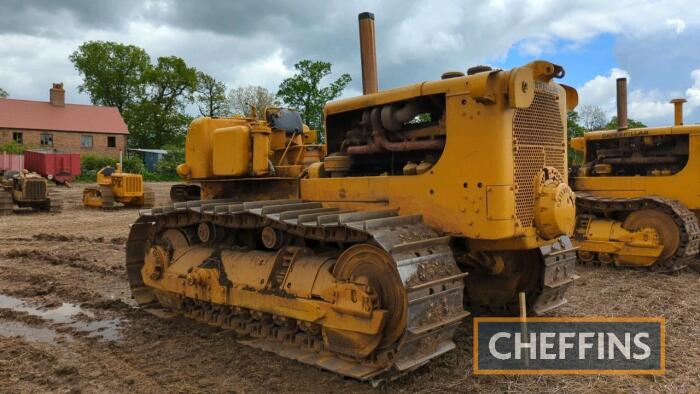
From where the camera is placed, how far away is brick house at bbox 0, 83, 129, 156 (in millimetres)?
47156

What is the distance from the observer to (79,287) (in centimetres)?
892

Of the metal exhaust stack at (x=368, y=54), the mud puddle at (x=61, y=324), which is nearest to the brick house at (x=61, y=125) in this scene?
the mud puddle at (x=61, y=324)

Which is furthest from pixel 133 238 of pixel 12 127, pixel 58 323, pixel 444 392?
pixel 12 127

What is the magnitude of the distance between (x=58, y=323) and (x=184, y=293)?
1625 mm

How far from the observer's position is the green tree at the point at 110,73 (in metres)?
63.5

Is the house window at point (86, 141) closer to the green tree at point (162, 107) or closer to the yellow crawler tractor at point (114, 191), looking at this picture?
the green tree at point (162, 107)

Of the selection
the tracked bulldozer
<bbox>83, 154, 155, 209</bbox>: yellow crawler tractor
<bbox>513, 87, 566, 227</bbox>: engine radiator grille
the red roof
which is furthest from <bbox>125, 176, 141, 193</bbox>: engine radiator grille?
the red roof

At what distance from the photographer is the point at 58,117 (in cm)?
4984

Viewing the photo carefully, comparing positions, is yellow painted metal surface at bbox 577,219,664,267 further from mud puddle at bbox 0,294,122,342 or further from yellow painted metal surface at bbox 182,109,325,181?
mud puddle at bbox 0,294,122,342

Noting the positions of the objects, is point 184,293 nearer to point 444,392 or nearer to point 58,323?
point 58,323

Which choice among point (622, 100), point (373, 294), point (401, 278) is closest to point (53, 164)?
point (622, 100)

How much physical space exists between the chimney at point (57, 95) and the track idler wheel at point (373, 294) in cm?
5357

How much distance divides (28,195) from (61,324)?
1718 cm

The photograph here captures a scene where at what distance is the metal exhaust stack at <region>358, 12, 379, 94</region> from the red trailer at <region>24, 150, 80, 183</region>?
26.9 m
